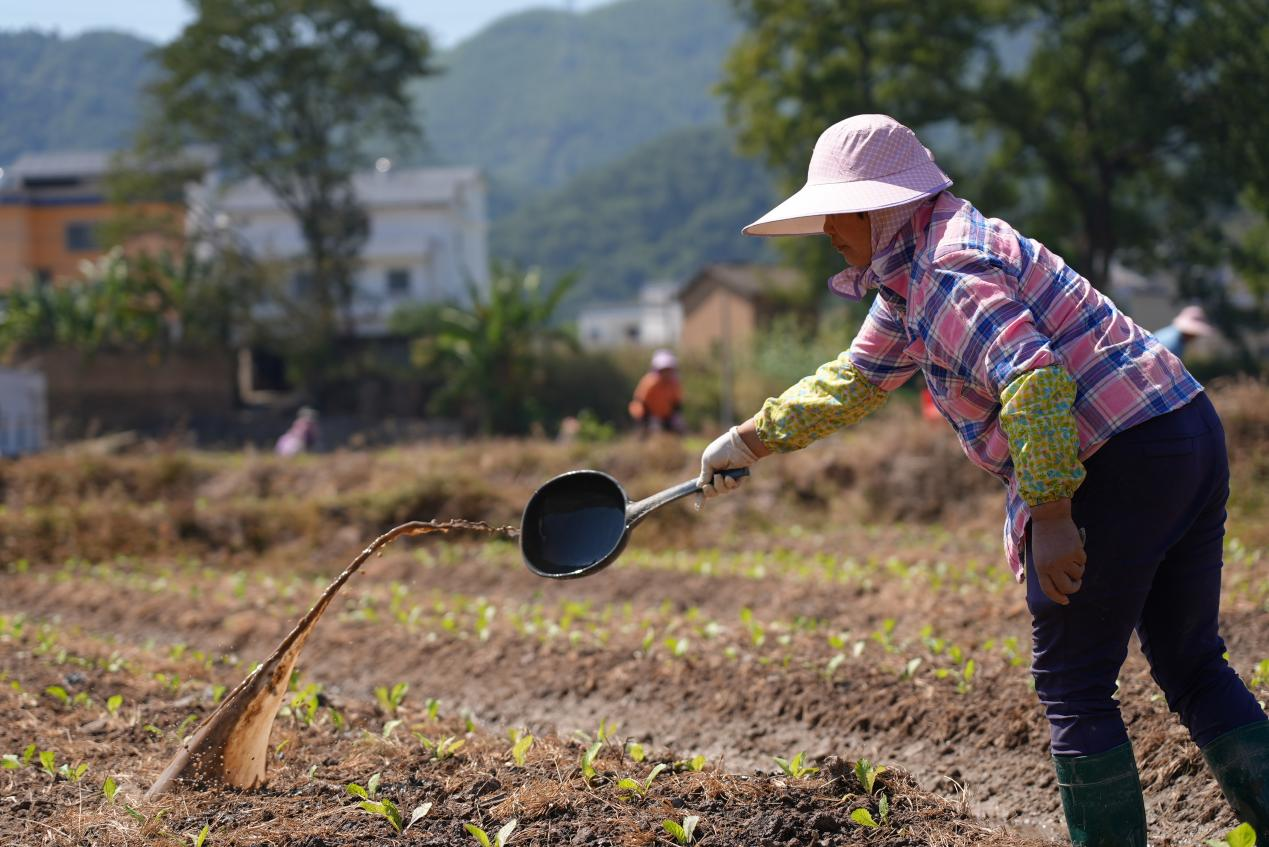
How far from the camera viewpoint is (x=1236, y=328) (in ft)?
88.0

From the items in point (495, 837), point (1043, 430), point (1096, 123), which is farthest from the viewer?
point (1096, 123)

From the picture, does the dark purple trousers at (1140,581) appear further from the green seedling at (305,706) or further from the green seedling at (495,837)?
the green seedling at (305,706)

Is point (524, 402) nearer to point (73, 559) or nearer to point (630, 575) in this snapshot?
point (73, 559)

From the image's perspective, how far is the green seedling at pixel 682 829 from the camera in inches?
119

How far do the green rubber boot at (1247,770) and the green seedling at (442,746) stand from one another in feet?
6.78

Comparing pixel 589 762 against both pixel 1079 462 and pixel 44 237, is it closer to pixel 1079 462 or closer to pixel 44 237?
pixel 1079 462

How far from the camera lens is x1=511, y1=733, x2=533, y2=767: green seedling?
3660 millimetres

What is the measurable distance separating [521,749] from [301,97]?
33.9m

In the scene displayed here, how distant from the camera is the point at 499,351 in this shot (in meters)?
27.8

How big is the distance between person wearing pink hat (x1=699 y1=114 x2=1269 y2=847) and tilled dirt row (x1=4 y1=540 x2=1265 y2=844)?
0.77m

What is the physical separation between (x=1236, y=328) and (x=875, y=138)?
87.2 ft

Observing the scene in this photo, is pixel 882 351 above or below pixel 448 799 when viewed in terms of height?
above

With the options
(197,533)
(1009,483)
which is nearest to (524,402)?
(197,533)

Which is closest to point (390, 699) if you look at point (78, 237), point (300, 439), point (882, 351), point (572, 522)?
point (572, 522)
